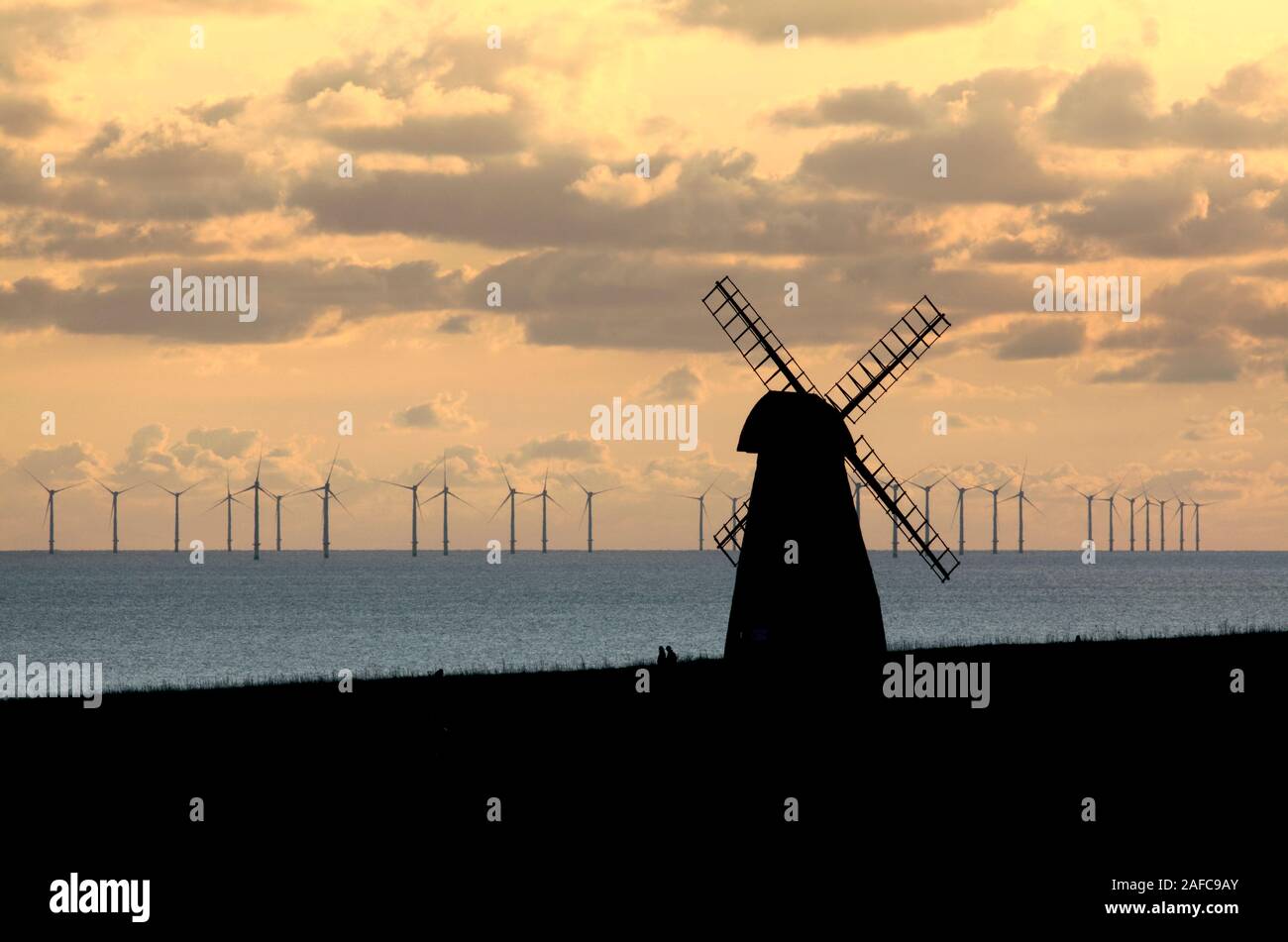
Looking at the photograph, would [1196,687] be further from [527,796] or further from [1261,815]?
[527,796]

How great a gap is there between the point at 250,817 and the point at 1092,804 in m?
12.7

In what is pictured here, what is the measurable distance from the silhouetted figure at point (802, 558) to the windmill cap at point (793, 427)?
0.02m

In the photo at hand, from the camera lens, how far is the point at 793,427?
38062mm

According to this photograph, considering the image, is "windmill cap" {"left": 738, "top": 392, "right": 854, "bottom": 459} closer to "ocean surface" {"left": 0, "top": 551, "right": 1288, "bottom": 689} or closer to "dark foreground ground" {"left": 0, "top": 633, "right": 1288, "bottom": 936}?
"dark foreground ground" {"left": 0, "top": 633, "right": 1288, "bottom": 936}

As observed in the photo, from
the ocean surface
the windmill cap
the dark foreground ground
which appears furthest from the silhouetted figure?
the ocean surface

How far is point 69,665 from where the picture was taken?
98.9 m

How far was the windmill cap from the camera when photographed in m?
38.0

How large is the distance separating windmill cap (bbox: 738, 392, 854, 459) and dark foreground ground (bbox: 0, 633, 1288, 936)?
4945 mm

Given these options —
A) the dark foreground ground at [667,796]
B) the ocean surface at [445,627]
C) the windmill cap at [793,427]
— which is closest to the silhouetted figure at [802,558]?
the windmill cap at [793,427]

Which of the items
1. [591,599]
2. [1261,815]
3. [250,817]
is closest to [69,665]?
[250,817]

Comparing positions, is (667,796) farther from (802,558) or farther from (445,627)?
(445,627)

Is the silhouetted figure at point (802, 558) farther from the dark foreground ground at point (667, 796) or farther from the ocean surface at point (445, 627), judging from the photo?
the ocean surface at point (445, 627)

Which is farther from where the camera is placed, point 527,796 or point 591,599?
point 591,599

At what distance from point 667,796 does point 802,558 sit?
11168mm
